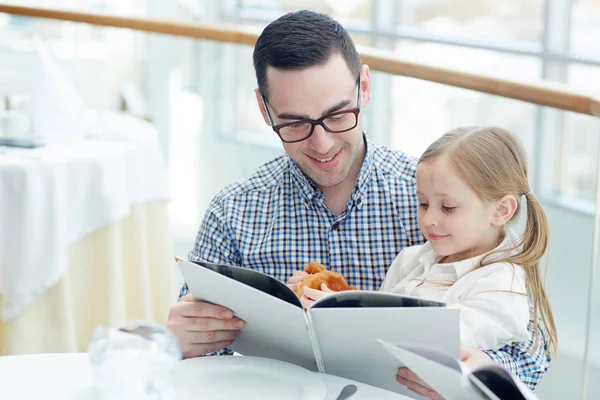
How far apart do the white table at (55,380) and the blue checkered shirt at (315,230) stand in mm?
512

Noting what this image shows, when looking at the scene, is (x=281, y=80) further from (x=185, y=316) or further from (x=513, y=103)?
(x=513, y=103)

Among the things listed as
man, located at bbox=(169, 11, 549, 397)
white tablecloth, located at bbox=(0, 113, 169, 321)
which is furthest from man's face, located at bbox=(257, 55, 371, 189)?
white tablecloth, located at bbox=(0, 113, 169, 321)

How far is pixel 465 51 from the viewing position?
515 centimetres

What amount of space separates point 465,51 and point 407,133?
31.0 inches

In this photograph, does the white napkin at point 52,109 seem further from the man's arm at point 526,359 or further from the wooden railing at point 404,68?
the man's arm at point 526,359

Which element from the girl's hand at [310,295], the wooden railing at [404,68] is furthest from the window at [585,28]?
the girl's hand at [310,295]

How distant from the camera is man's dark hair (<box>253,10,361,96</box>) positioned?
A: 159 centimetres

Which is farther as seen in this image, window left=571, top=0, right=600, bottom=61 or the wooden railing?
window left=571, top=0, right=600, bottom=61

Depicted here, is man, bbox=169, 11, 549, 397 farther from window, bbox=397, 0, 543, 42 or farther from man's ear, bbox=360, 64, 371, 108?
window, bbox=397, 0, 543, 42

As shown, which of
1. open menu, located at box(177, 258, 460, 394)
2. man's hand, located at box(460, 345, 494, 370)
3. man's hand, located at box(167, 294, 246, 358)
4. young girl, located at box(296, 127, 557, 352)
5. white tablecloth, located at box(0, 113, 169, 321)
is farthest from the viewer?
white tablecloth, located at box(0, 113, 169, 321)

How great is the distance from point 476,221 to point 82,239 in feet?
5.01

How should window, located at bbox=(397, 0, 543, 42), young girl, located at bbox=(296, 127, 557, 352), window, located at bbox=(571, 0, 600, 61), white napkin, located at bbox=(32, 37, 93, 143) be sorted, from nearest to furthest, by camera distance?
young girl, located at bbox=(296, 127, 557, 352) < white napkin, located at bbox=(32, 37, 93, 143) < window, located at bbox=(571, 0, 600, 61) < window, located at bbox=(397, 0, 543, 42)

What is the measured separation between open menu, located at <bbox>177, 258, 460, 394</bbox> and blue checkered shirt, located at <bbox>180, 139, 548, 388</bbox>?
37 cm

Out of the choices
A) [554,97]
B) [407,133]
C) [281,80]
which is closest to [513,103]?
[407,133]
